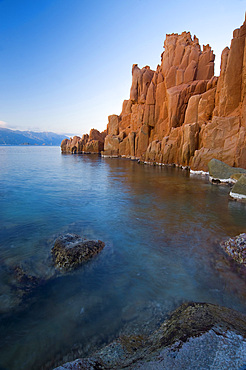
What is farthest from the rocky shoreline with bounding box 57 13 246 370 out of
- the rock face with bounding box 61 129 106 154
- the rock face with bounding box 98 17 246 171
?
the rock face with bounding box 61 129 106 154

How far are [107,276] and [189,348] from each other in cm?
389

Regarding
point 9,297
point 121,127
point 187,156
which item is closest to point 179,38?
point 121,127

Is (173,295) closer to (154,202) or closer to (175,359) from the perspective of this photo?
(175,359)

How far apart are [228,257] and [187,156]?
1119 inches

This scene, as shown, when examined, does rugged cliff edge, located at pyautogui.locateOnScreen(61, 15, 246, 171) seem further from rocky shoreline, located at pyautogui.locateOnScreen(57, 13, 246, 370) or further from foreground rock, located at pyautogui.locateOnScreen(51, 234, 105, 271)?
foreground rock, located at pyautogui.locateOnScreen(51, 234, 105, 271)

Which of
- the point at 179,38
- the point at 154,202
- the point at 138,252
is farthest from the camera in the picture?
the point at 179,38

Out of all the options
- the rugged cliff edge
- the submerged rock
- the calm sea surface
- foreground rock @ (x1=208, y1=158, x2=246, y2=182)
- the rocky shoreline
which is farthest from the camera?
the rugged cliff edge

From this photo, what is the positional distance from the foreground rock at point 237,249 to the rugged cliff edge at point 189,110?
61.7 ft

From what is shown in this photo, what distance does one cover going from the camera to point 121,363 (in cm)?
301

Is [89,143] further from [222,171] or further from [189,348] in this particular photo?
[189,348]

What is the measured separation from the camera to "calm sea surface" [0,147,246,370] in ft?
13.8

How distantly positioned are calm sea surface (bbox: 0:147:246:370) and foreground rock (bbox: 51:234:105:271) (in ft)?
1.02

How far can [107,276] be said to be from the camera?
626 centimetres

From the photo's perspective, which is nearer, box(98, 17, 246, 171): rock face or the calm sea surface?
the calm sea surface
